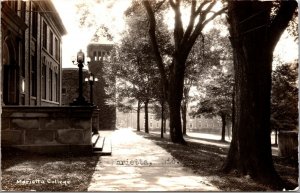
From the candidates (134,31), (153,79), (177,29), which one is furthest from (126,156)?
(134,31)

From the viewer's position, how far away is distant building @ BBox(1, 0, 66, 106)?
14.9 metres

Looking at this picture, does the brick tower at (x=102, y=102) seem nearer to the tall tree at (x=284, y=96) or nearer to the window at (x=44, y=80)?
the window at (x=44, y=80)

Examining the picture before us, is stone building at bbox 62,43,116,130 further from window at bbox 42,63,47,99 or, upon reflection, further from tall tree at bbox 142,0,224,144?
tall tree at bbox 142,0,224,144

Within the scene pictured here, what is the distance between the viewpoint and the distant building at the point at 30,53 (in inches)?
585

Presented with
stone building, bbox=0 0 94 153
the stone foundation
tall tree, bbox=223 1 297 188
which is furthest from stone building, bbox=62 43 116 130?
tall tree, bbox=223 1 297 188

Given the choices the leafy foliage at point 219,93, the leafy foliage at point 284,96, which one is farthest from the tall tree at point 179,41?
the leafy foliage at point 219,93

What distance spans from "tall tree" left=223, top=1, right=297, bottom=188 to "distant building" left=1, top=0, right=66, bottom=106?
5154 mm

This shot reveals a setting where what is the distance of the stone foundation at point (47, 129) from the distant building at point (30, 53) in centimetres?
289

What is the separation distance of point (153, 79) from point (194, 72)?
499cm

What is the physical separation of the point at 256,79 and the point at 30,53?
14.3 meters

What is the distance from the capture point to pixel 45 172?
7.90m

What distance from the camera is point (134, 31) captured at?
27.2m

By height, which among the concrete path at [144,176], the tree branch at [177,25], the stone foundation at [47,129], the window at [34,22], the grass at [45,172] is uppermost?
the window at [34,22]

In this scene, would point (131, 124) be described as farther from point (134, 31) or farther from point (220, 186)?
point (220, 186)
